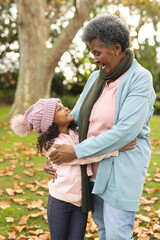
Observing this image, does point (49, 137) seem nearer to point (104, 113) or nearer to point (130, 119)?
point (104, 113)

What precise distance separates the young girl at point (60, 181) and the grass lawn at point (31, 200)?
1.07 meters

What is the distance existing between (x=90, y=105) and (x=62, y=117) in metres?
0.27

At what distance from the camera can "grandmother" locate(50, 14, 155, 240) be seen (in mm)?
2072

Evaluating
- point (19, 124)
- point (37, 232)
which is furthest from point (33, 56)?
point (19, 124)

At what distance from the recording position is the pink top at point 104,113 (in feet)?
7.37

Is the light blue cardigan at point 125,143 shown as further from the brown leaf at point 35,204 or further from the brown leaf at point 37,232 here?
the brown leaf at point 35,204

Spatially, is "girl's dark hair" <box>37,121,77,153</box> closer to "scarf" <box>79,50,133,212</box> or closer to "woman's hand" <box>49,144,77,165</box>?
"woman's hand" <box>49,144,77,165</box>

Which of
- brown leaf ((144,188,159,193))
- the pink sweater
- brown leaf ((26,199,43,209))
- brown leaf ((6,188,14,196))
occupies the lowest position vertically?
brown leaf ((6,188,14,196))

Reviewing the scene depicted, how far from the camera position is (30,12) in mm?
10133

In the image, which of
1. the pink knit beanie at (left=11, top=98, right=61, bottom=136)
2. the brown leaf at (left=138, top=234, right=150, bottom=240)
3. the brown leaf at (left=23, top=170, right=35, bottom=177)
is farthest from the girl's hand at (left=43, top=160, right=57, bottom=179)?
the brown leaf at (left=23, top=170, right=35, bottom=177)

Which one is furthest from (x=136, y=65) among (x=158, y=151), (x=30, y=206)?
(x=158, y=151)

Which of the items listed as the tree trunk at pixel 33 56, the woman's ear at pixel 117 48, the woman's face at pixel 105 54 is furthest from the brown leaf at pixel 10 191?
the tree trunk at pixel 33 56

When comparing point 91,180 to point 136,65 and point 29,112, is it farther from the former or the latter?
point 136,65

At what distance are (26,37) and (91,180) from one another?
8945 millimetres
